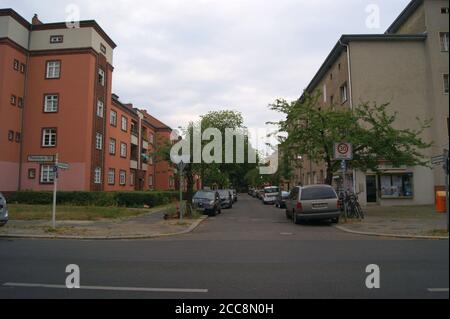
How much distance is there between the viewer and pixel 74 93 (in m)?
34.0

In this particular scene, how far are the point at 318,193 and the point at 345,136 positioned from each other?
17.5 ft

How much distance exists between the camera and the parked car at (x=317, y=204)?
17.2 metres

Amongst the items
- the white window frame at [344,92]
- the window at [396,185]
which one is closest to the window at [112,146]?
the white window frame at [344,92]

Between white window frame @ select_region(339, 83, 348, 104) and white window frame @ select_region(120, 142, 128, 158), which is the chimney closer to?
white window frame @ select_region(120, 142, 128, 158)

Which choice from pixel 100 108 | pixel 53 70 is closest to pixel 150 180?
pixel 100 108

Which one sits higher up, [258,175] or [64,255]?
[258,175]

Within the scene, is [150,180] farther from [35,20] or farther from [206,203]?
[206,203]

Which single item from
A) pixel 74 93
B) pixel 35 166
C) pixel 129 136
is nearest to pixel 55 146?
pixel 35 166

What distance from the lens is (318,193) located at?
1741 centimetres
